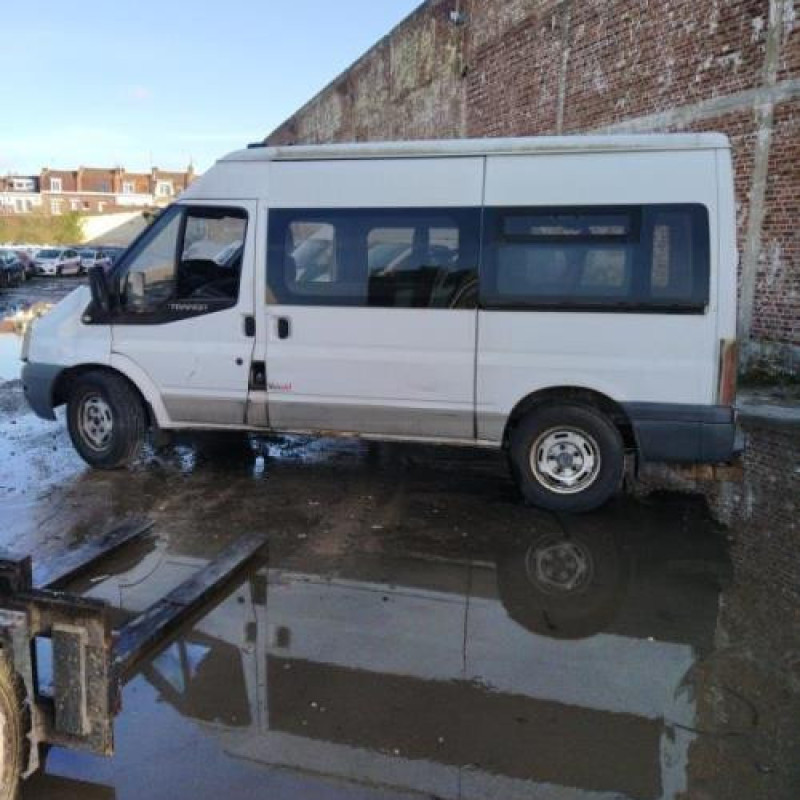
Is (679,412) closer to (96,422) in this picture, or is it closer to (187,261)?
(187,261)

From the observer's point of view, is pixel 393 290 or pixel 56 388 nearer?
pixel 393 290

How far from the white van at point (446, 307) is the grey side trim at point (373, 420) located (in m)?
0.02

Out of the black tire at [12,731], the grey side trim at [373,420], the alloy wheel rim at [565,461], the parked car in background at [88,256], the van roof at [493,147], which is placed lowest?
the black tire at [12,731]

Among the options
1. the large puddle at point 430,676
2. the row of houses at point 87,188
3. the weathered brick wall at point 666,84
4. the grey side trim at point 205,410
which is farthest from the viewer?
the row of houses at point 87,188

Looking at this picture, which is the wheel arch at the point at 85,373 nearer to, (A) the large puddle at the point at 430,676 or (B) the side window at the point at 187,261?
(B) the side window at the point at 187,261

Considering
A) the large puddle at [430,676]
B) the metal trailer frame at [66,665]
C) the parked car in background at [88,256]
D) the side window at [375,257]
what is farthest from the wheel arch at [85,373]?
the parked car in background at [88,256]

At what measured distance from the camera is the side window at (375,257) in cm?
576

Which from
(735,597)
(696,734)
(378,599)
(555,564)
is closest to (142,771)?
(378,599)

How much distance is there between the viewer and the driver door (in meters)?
6.20

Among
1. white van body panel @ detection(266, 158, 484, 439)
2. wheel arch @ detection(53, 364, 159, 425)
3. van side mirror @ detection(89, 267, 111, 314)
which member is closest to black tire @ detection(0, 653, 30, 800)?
white van body panel @ detection(266, 158, 484, 439)

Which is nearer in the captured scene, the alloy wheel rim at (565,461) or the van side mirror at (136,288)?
the alloy wheel rim at (565,461)

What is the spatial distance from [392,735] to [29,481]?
4501mm

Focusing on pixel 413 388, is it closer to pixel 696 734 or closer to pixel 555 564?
pixel 555 564

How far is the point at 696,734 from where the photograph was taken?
128 inches
